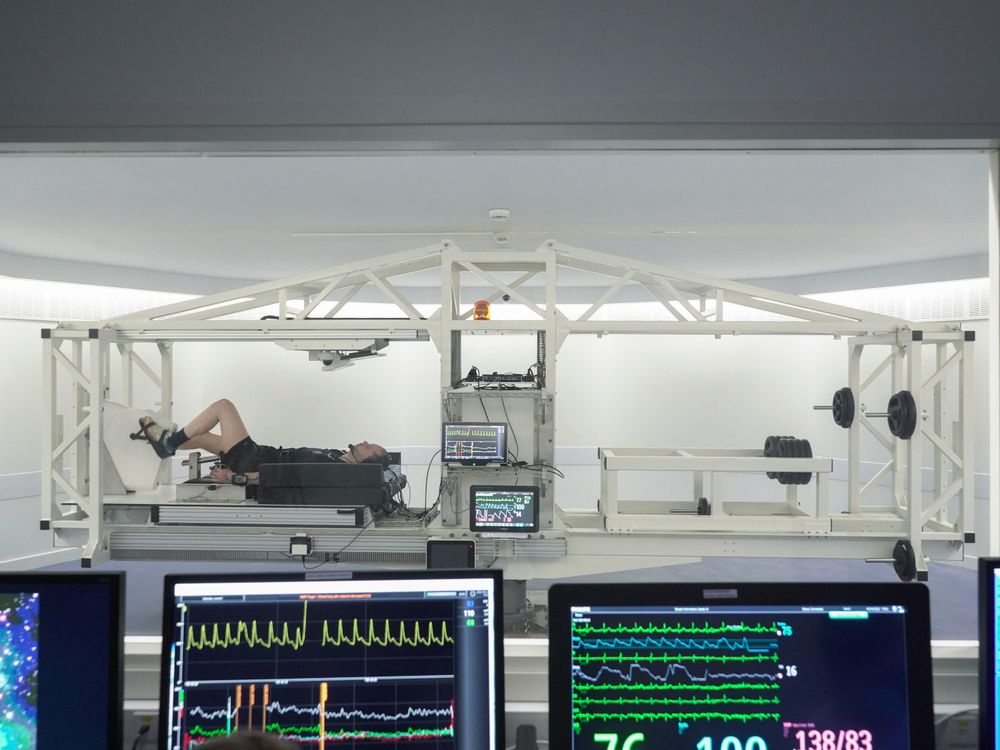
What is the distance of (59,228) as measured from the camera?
22.2 ft

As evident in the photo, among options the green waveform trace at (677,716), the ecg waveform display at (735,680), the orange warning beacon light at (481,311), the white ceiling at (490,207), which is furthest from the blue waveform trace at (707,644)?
the orange warning beacon light at (481,311)

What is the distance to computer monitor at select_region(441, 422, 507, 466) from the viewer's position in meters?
4.83

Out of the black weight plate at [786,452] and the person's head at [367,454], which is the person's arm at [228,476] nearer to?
the person's head at [367,454]

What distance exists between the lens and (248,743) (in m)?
0.73

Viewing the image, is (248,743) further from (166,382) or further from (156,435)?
(166,382)

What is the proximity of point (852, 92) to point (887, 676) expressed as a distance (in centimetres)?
127

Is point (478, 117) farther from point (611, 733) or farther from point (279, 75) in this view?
point (611, 733)

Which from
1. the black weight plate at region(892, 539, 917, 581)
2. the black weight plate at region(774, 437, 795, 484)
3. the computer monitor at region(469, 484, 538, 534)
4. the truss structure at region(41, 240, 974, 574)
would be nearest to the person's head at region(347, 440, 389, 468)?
the truss structure at region(41, 240, 974, 574)

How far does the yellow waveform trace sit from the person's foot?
14.9 feet

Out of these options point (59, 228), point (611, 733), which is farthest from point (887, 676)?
point (59, 228)

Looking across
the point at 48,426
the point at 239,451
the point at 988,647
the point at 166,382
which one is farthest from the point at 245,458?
the point at 988,647

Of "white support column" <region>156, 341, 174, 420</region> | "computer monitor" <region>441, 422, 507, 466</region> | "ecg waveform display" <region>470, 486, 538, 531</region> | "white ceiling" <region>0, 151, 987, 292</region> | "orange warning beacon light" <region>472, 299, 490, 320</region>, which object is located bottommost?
"ecg waveform display" <region>470, 486, 538, 531</region>

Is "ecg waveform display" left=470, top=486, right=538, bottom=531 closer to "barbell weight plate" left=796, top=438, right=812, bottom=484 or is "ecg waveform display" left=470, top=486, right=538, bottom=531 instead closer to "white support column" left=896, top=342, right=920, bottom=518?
"barbell weight plate" left=796, top=438, right=812, bottom=484

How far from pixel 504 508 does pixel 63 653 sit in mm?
3546
